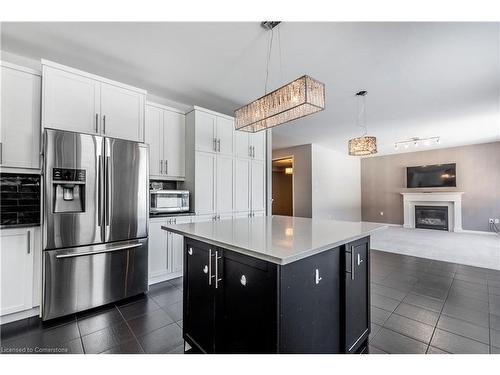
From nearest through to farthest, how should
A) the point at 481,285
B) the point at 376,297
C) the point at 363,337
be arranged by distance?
the point at 363,337, the point at 376,297, the point at 481,285

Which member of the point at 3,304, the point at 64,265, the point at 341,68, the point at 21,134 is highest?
the point at 341,68

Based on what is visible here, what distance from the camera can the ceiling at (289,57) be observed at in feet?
6.84

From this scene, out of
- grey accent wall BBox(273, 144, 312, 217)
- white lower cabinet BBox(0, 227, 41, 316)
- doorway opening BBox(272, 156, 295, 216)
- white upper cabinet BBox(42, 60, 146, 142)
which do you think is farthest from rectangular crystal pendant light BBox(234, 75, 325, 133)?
doorway opening BBox(272, 156, 295, 216)

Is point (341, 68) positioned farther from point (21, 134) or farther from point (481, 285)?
point (21, 134)

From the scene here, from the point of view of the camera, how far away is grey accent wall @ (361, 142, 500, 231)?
A: 6535mm

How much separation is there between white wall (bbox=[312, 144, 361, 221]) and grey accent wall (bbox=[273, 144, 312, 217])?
5.6 inches

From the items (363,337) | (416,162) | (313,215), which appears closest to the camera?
(363,337)

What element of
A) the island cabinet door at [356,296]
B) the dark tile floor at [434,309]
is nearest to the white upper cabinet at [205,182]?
the island cabinet door at [356,296]

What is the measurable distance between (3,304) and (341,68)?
160 inches

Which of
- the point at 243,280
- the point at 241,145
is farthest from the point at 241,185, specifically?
the point at 243,280

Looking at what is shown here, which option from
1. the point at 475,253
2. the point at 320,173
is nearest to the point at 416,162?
the point at 320,173

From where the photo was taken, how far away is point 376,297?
8.71 ft

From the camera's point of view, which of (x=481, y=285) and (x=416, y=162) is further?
(x=416, y=162)

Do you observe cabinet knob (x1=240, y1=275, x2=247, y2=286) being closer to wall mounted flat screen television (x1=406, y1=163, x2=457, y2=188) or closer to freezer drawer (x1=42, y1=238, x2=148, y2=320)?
freezer drawer (x1=42, y1=238, x2=148, y2=320)
